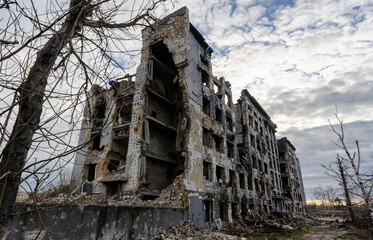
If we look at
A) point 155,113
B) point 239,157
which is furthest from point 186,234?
point 239,157

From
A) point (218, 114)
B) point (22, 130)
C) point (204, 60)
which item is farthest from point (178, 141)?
point (22, 130)

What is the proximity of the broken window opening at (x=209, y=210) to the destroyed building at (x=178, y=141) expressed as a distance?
0.06m

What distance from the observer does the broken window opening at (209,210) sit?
14430 mm

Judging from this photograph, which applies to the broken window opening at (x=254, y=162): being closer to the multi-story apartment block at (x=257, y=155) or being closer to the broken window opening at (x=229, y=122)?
the multi-story apartment block at (x=257, y=155)

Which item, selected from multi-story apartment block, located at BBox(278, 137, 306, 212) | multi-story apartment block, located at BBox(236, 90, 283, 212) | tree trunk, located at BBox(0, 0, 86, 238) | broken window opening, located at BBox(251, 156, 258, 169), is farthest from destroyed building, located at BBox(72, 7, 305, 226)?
multi-story apartment block, located at BBox(278, 137, 306, 212)

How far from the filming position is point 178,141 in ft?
49.0

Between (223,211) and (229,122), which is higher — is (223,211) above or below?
below

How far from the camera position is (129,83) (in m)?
19.2

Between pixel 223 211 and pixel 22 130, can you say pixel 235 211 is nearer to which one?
pixel 223 211

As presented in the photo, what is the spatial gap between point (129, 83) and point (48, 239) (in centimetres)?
1638

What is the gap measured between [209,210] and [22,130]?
14.4 meters

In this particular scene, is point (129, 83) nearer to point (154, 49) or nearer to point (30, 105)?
point (154, 49)

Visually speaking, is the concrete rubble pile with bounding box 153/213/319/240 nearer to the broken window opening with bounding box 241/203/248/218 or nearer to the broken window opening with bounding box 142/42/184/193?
the broken window opening with bounding box 241/203/248/218

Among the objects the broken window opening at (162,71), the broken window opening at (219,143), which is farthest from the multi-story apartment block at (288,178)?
the broken window opening at (162,71)
